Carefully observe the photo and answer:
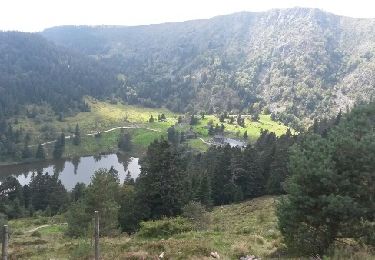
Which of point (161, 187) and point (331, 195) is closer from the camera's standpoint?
point (331, 195)

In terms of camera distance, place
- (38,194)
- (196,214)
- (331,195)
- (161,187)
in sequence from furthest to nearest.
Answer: (38,194), (161,187), (196,214), (331,195)

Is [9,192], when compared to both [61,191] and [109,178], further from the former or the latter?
[109,178]

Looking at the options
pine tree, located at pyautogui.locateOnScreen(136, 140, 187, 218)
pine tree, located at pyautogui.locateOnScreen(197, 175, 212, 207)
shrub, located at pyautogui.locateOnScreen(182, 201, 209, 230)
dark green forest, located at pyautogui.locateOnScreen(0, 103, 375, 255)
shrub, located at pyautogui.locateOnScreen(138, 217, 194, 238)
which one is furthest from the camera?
pine tree, located at pyautogui.locateOnScreen(197, 175, 212, 207)

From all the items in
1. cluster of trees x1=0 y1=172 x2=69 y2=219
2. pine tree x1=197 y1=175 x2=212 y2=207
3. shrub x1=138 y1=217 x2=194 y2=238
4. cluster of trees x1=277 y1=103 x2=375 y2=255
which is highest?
cluster of trees x1=277 y1=103 x2=375 y2=255

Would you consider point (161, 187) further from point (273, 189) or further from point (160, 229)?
point (273, 189)

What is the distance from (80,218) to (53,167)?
156135 millimetres

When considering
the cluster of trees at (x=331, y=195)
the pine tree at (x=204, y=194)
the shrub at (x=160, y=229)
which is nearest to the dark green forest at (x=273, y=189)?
the cluster of trees at (x=331, y=195)

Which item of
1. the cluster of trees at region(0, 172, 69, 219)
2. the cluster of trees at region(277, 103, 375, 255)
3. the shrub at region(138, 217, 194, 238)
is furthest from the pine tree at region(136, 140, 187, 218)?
the cluster of trees at region(0, 172, 69, 219)

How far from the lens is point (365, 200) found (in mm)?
20453

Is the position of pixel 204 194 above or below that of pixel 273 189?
above

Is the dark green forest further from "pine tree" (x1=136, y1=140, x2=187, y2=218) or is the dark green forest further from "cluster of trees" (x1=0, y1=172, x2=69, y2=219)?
"cluster of trees" (x1=0, y1=172, x2=69, y2=219)

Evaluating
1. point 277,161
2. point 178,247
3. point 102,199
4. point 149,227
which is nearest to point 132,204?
point 102,199

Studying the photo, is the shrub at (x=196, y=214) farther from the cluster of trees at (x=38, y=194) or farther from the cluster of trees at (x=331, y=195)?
the cluster of trees at (x=38, y=194)

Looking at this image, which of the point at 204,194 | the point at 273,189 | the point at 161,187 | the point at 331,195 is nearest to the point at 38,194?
the point at 204,194
